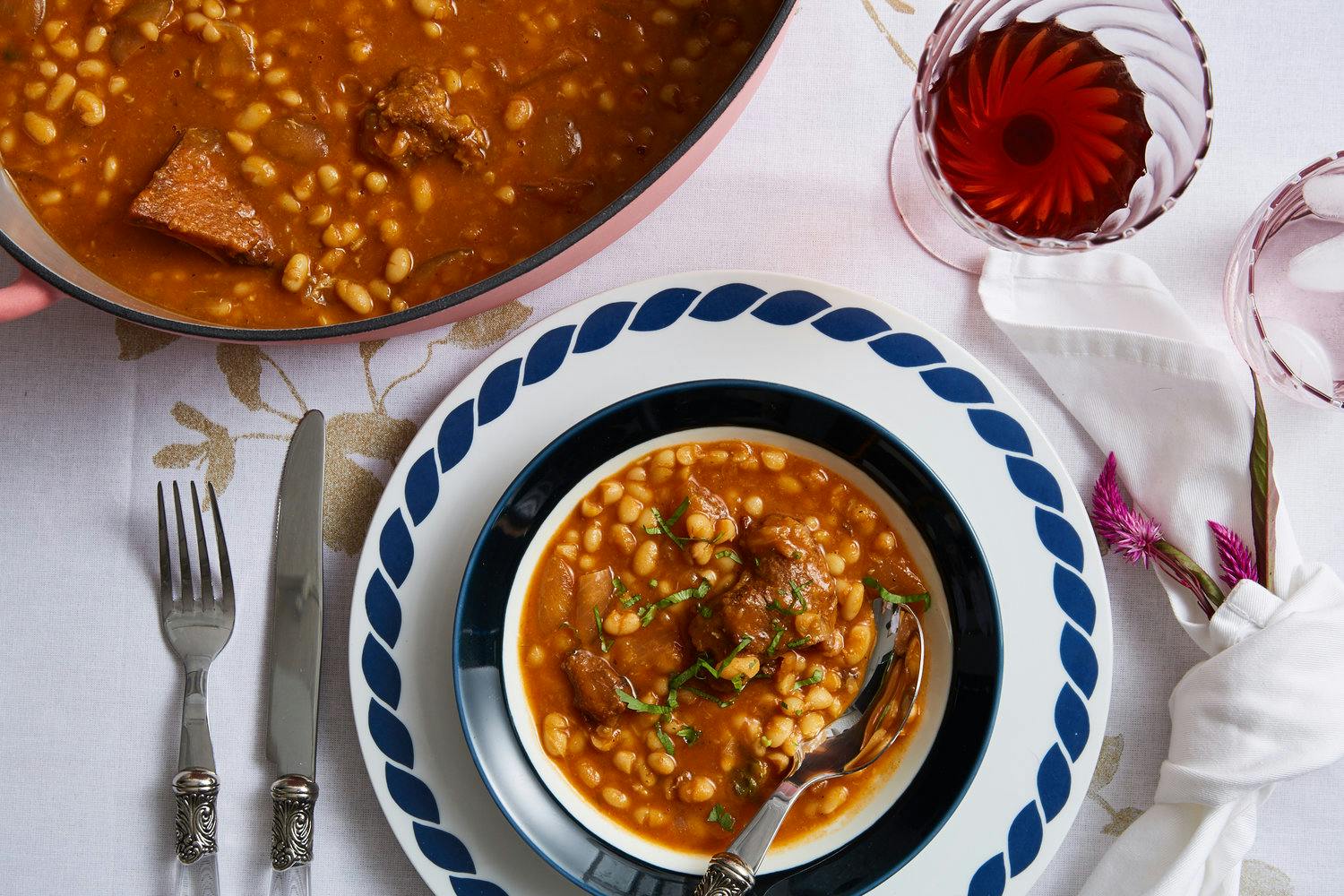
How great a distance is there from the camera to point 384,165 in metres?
2.25

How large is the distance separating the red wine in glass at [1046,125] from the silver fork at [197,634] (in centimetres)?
206

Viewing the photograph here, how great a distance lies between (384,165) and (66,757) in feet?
5.84

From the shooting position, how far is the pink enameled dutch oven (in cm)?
199

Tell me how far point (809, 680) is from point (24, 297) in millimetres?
1921

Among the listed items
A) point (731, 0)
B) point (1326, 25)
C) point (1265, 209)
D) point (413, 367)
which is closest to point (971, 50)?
point (731, 0)

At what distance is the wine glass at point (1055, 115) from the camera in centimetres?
217

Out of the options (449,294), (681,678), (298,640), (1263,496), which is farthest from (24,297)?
(1263,496)

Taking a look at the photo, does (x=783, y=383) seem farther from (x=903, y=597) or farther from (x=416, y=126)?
(x=416, y=126)

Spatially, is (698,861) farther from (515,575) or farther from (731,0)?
(731,0)

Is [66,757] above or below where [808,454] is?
below

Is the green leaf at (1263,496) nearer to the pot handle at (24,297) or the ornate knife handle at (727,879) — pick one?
the ornate knife handle at (727,879)

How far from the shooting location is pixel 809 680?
7.54ft

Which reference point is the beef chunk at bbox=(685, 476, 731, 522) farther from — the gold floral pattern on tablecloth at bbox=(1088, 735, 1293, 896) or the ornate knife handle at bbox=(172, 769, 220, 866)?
the ornate knife handle at bbox=(172, 769, 220, 866)

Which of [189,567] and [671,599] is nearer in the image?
[671,599]
